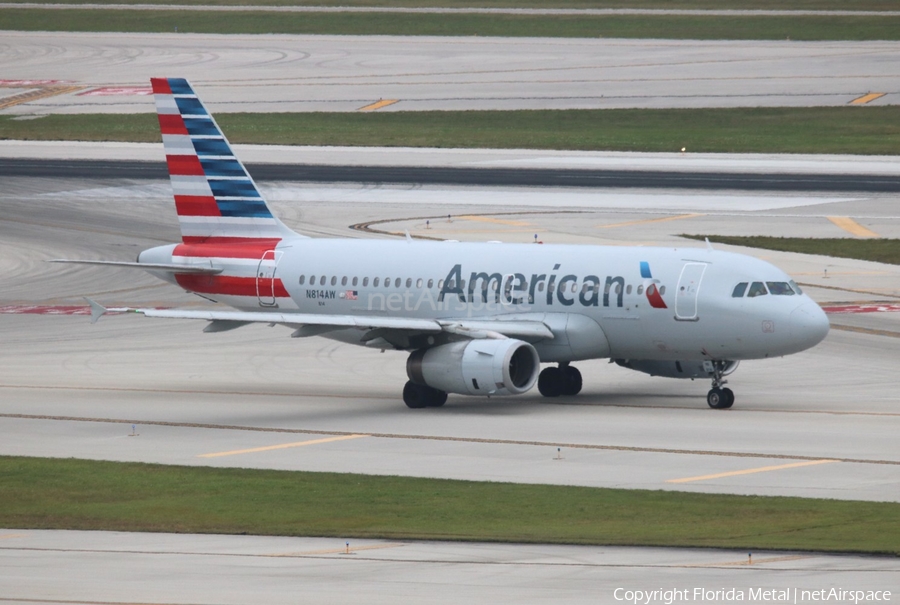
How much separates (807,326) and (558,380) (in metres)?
6.85

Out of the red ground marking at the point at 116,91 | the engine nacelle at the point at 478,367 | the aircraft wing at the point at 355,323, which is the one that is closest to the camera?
the engine nacelle at the point at 478,367

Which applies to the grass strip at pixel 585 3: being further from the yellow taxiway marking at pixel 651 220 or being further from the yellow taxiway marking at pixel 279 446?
the yellow taxiway marking at pixel 279 446

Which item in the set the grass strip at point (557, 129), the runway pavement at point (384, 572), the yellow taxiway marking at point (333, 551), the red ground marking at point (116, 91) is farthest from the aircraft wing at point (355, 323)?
the red ground marking at point (116, 91)

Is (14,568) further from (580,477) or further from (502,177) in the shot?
(502,177)

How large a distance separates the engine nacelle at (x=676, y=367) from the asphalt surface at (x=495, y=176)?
39.2m

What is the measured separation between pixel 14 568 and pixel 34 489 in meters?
7.22

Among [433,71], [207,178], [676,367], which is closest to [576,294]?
[676,367]

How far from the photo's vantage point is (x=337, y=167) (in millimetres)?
88688

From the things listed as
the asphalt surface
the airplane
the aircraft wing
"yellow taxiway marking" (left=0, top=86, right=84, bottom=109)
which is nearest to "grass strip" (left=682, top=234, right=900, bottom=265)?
the asphalt surface

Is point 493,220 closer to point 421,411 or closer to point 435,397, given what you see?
point 435,397

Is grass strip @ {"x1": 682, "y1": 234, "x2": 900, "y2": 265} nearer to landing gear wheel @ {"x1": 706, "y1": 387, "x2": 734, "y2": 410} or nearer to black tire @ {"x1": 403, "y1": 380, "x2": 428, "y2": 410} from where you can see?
landing gear wheel @ {"x1": 706, "y1": 387, "x2": 734, "y2": 410}

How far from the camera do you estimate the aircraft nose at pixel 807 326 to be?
39219 mm

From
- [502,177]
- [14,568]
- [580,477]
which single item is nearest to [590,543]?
[580,477]

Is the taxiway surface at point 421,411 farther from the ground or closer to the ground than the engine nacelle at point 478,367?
closer to the ground
